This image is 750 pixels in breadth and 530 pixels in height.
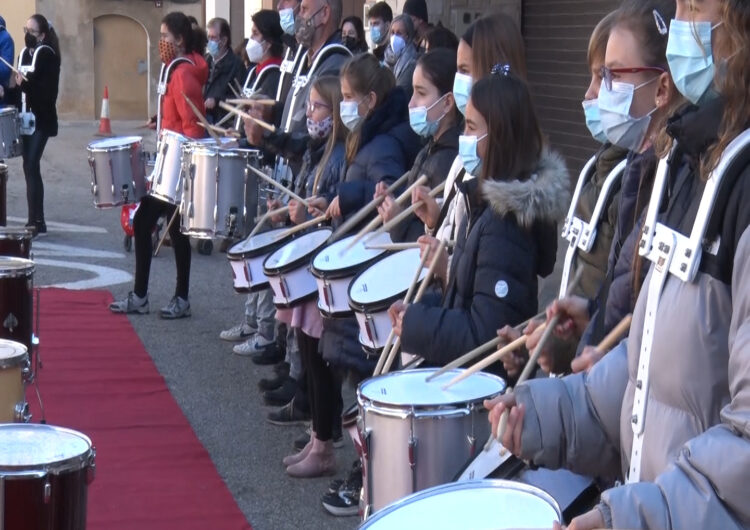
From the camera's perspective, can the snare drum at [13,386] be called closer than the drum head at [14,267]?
Yes

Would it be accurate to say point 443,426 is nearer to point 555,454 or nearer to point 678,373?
point 555,454

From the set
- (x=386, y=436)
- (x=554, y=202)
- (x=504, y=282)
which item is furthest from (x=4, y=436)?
(x=554, y=202)

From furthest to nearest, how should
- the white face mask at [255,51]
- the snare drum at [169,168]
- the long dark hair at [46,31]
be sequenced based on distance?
the long dark hair at [46,31] → the white face mask at [255,51] → the snare drum at [169,168]

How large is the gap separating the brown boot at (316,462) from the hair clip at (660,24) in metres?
2.91

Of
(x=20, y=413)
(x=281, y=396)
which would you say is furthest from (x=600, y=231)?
(x=281, y=396)

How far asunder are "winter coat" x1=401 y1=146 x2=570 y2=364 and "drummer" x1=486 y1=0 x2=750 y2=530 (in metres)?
1.07

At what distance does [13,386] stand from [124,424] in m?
Result: 1.87

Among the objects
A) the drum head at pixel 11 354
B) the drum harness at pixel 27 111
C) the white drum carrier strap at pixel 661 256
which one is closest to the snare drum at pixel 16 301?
the drum head at pixel 11 354

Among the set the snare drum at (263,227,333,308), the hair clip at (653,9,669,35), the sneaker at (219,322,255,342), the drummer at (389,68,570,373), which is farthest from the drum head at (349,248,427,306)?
the sneaker at (219,322,255,342)

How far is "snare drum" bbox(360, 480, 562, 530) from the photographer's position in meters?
2.28

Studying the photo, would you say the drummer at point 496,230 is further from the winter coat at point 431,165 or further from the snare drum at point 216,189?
the snare drum at point 216,189

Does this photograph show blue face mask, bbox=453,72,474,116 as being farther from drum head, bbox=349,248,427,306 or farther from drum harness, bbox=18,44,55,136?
drum harness, bbox=18,44,55,136

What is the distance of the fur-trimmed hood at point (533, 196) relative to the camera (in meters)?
3.69

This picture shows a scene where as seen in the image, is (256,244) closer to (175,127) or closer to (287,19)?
(287,19)
